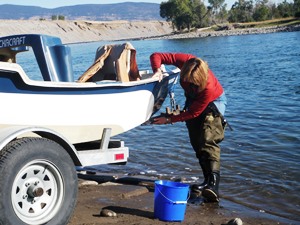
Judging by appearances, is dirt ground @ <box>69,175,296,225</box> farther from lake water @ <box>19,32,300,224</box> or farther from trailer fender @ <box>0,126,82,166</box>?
trailer fender @ <box>0,126,82,166</box>

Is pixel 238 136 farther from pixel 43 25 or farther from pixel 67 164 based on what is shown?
pixel 43 25

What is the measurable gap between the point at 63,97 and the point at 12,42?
3.64 feet

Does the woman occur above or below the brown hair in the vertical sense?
below

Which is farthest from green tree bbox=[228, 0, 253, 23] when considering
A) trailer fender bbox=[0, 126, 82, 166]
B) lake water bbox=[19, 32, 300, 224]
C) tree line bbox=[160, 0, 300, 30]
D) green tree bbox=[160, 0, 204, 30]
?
trailer fender bbox=[0, 126, 82, 166]

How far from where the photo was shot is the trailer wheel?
412 centimetres

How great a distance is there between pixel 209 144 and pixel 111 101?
1.28 metres

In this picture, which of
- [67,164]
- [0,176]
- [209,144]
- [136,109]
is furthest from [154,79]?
[0,176]

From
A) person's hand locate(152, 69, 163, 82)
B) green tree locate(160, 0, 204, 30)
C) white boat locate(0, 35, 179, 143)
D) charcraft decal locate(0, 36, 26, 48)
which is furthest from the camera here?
green tree locate(160, 0, 204, 30)

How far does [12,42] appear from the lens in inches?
223

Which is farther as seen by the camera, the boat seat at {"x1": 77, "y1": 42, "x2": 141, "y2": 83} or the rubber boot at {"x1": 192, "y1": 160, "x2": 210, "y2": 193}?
the boat seat at {"x1": 77, "y1": 42, "x2": 141, "y2": 83}

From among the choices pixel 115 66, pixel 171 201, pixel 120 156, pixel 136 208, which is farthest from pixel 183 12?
pixel 171 201

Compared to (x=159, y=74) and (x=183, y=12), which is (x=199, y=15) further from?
(x=159, y=74)

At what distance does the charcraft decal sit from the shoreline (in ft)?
267

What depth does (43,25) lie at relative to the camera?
10681cm
